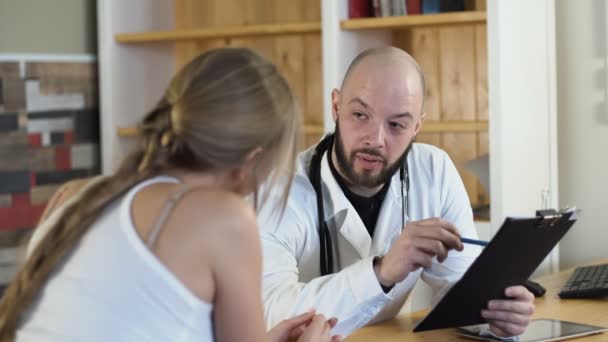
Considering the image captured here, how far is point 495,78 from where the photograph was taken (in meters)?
2.92

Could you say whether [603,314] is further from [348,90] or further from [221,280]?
[221,280]

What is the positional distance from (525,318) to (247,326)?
763 mm

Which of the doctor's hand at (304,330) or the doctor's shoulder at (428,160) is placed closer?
the doctor's hand at (304,330)

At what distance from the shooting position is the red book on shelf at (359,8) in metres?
3.16

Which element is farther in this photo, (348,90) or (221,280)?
(348,90)

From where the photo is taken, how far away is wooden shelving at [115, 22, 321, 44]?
3273 mm

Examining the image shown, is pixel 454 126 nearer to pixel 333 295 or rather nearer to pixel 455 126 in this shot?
pixel 455 126

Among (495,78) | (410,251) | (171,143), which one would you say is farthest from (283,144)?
(495,78)

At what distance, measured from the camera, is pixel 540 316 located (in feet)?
7.06

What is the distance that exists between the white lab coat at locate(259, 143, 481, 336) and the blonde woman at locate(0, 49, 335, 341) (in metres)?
0.66

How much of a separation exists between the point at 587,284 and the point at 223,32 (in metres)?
1.55

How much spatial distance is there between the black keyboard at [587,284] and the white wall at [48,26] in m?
1.96

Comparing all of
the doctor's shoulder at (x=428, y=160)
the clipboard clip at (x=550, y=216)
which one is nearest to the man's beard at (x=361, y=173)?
the doctor's shoulder at (x=428, y=160)

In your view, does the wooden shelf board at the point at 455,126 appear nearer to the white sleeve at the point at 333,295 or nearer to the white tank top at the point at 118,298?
the white sleeve at the point at 333,295
